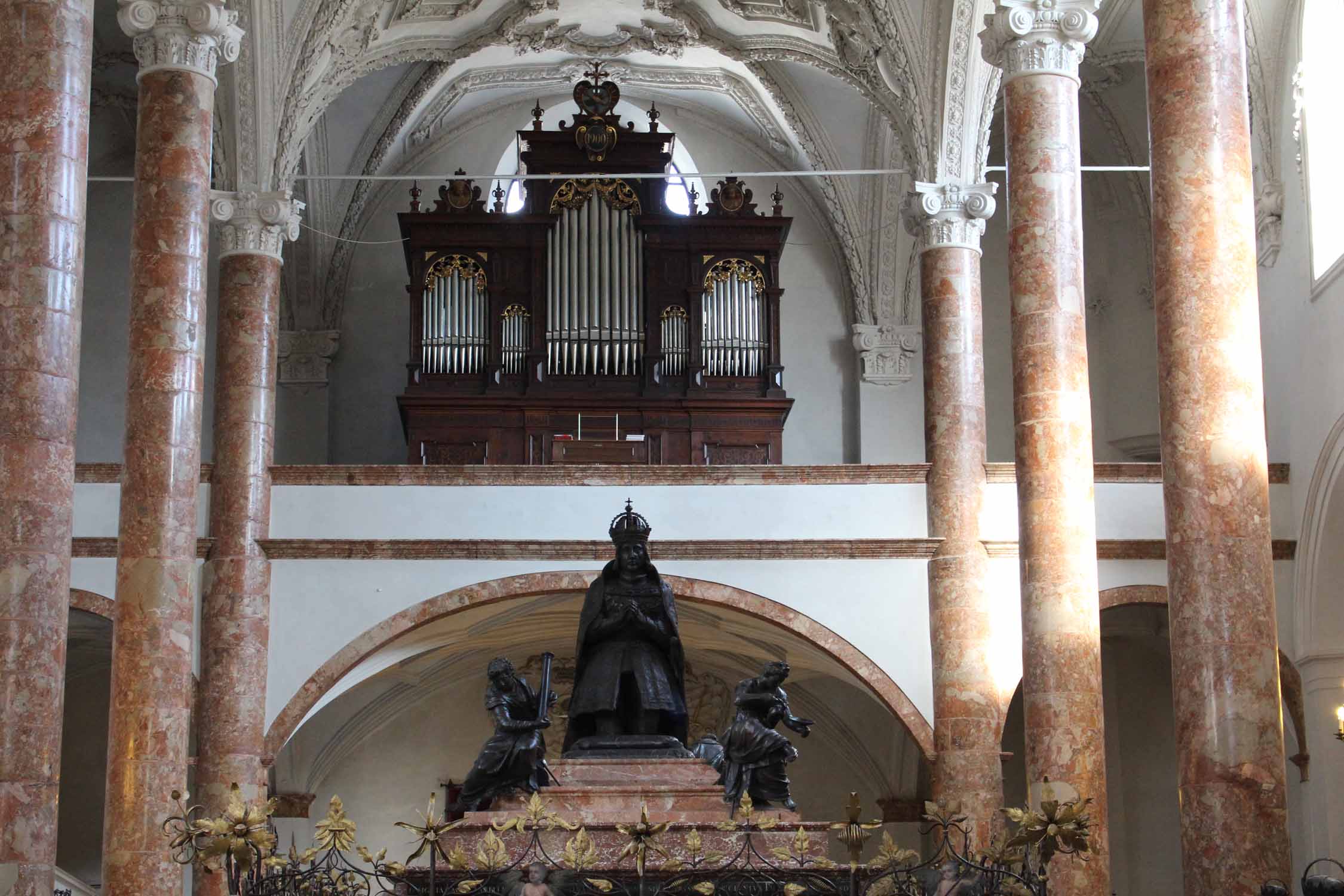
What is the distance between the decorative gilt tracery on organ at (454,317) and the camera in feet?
69.3

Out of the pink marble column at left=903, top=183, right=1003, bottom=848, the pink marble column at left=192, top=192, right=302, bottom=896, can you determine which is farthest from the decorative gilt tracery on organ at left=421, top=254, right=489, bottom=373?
the pink marble column at left=903, top=183, right=1003, bottom=848

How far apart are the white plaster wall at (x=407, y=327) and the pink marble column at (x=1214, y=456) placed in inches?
524

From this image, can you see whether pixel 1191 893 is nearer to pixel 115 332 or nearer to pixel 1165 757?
pixel 1165 757

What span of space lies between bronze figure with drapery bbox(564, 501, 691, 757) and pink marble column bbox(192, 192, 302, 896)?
6894mm

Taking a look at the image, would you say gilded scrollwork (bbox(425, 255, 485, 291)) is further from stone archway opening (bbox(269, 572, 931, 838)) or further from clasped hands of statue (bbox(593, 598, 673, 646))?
clasped hands of statue (bbox(593, 598, 673, 646))

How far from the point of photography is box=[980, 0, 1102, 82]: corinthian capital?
45.6 ft

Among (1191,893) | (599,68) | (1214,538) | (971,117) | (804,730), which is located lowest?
(1191,893)

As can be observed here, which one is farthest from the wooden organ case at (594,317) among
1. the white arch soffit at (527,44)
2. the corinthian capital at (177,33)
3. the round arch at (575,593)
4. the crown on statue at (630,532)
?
the crown on statue at (630,532)

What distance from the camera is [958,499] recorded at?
17719 millimetres

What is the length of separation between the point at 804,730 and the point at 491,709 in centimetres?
167

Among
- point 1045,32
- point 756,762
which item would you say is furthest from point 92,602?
point 1045,32

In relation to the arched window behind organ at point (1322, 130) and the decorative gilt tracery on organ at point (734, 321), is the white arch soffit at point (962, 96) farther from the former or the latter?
the decorative gilt tracery on organ at point (734, 321)

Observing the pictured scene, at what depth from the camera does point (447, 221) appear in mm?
21562

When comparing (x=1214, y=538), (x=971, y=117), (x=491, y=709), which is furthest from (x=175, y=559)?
(x=971, y=117)
